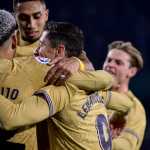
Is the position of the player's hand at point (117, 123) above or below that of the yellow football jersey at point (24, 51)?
below

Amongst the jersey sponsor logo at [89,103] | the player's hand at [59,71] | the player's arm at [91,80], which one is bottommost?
the jersey sponsor logo at [89,103]

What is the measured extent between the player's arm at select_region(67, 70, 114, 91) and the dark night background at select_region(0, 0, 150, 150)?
9.36ft

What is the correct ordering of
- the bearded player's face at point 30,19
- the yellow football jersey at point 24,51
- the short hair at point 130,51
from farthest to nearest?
1. the short hair at point 130,51
2. the bearded player's face at point 30,19
3. the yellow football jersey at point 24,51

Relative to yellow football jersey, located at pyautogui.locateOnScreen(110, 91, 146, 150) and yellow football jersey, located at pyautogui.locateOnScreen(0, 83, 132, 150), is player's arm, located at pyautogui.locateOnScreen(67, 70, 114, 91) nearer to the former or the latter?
yellow football jersey, located at pyautogui.locateOnScreen(0, 83, 132, 150)

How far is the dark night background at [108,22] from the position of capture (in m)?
5.32

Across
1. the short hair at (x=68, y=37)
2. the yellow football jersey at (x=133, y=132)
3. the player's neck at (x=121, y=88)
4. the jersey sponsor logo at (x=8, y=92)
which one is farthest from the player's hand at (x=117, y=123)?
the jersey sponsor logo at (x=8, y=92)

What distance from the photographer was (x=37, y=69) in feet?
7.55

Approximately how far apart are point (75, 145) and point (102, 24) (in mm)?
3219

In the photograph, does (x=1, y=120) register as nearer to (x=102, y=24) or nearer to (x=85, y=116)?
(x=85, y=116)

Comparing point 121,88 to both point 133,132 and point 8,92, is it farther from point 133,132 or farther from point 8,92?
point 8,92

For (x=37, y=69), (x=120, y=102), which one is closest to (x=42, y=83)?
(x=37, y=69)

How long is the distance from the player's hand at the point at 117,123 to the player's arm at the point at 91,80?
3.70ft

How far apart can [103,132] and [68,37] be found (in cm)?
40

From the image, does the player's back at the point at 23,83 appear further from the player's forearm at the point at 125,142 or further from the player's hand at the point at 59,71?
the player's forearm at the point at 125,142
